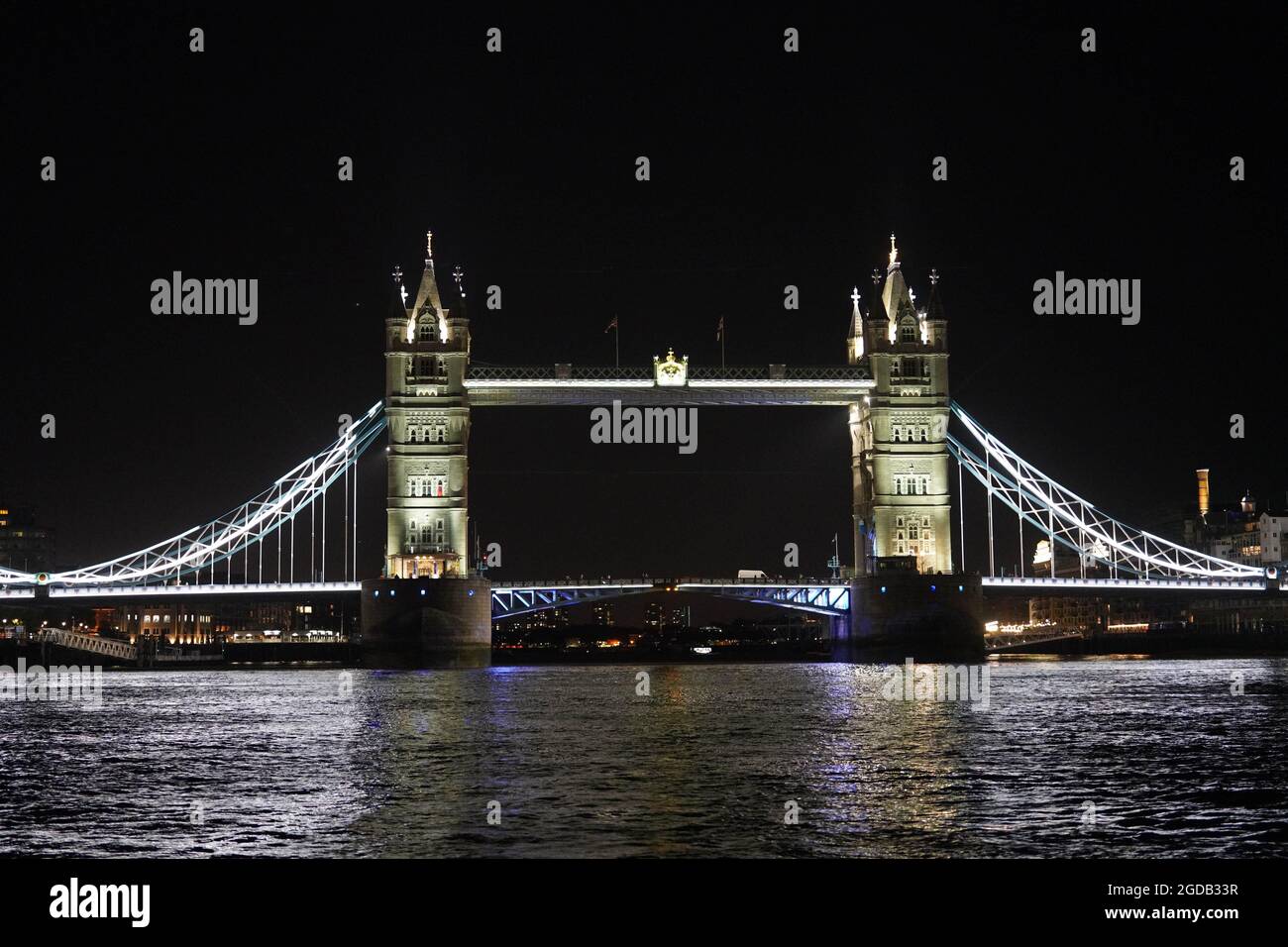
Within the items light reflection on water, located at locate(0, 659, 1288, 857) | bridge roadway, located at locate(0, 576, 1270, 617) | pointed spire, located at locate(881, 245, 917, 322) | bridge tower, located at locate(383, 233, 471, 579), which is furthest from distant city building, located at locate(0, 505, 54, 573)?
light reflection on water, located at locate(0, 659, 1288, 857)

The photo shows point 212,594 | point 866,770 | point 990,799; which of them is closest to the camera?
point 990,799

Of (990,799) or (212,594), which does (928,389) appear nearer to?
(212,594)

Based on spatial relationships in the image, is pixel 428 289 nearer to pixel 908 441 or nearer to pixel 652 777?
pixel 908 441

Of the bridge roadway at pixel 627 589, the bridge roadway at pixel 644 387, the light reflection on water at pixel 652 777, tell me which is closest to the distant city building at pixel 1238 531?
the bridge roadway at pixel 627 589

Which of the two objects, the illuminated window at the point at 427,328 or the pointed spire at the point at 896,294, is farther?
the pointed spire at the point at 896,294

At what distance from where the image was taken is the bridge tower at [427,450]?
257ft

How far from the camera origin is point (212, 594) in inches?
3046

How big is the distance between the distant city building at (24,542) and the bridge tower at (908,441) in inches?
3489

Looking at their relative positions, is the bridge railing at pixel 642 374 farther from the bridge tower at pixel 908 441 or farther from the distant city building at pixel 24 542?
the distant city building at pixel 24 542

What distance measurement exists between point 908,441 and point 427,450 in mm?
24049

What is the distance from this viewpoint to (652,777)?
2295 centimetres
